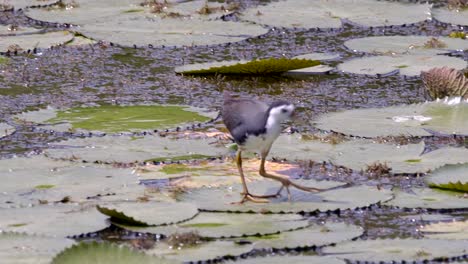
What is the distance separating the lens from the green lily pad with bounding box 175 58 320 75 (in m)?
7.02

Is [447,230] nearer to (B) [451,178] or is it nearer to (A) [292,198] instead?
(B) [451,178]

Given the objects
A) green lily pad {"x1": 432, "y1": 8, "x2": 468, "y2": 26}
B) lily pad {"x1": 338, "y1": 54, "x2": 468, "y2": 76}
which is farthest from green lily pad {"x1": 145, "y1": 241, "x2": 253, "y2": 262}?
green lily pad {"x1": 432, "y1": 8, "x2": 468, "y2": 26}

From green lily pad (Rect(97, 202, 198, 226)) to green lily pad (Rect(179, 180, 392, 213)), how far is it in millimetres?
95

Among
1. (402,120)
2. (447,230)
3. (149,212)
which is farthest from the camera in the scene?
(402,120)

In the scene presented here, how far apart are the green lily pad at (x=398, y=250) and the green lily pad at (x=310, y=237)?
5 centimetres

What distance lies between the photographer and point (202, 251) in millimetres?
4238

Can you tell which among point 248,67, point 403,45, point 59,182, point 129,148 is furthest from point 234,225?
point 403,45

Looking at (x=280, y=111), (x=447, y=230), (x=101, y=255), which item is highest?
(x=280, y=111)

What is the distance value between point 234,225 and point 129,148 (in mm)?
1169

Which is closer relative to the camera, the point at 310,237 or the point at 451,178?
the point at 310,237

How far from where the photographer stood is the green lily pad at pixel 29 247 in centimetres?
413

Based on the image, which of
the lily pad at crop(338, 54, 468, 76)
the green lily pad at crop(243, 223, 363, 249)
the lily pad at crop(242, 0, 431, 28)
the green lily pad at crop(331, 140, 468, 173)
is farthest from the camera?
the lily pad at crop(242, 0, 431, 28)

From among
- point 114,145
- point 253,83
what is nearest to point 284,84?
point 253,83

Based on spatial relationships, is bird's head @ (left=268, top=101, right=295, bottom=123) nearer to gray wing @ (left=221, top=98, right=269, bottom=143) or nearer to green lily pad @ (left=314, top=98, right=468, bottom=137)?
gray wing @ (left=221, top=98, right=269, bottom=143)
